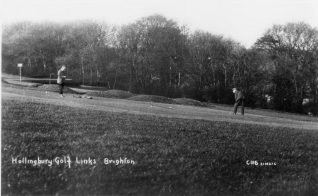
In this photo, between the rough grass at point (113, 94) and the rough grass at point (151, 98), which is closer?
the rough grass at point (151, 98)

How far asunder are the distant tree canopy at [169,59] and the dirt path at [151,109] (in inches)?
41.0

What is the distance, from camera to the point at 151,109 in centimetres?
1780

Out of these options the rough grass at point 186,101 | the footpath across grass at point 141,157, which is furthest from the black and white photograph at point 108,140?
the rough grass at point 186,101

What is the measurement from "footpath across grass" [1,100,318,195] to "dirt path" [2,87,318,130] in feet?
10.1

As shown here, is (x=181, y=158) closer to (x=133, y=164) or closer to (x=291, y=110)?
(x=133, y=164)

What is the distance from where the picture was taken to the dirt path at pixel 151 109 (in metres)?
15.1

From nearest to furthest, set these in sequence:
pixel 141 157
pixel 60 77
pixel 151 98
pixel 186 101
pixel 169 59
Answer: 1. pixel 141 157
2. pixel 60 77
3. pixel 169 59
4. pixel 151 98
5. pixel 186 101

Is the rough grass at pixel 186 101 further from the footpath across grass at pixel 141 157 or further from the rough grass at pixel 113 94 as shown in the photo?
the footpath across grass at pixel 141 157

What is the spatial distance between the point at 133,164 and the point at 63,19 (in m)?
5.13

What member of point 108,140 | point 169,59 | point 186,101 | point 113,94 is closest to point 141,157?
point 108,140

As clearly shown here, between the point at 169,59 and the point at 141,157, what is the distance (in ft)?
38.6

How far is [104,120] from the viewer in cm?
1179

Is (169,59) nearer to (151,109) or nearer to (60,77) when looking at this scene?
(151,109)

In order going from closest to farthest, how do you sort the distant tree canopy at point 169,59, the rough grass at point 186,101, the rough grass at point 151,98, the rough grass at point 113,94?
the distant tree canopy at point 169,59
the rough grass at point 151,98
the rough grass at point 113,94
the rough grass at point 186,101
